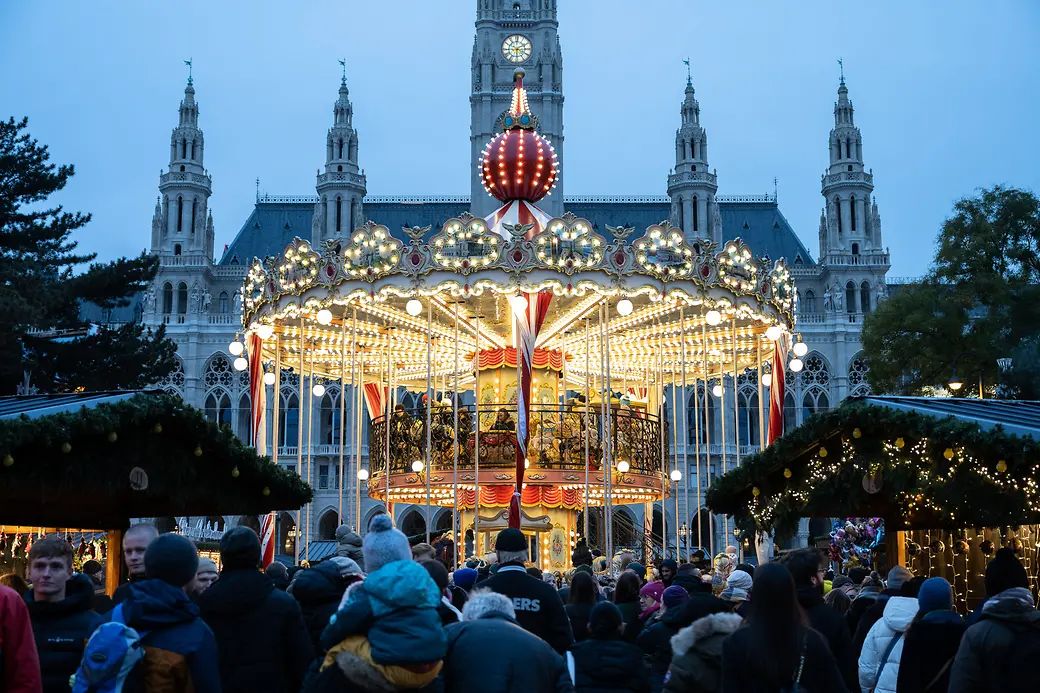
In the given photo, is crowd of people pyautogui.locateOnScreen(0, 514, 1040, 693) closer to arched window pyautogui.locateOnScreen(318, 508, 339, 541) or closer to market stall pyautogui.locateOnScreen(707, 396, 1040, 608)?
market stall pyautogui.locateOnScreen(707, 396, 1040, 608)

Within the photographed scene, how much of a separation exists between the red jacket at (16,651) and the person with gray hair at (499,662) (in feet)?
4.72

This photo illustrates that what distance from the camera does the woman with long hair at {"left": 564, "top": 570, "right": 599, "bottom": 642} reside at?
723cm

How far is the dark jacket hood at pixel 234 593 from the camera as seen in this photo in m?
5.27

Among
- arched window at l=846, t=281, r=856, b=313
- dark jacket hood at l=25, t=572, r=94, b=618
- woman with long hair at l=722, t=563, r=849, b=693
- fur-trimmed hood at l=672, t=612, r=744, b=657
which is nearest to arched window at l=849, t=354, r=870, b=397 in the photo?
arched window at l=846, t=281, r=856, b=313

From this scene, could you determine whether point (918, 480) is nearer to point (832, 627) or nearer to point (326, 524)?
point (832, 627)

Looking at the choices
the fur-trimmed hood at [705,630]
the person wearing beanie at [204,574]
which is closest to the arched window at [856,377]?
the person wearing beanie at [204,574]

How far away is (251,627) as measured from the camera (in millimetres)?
5289

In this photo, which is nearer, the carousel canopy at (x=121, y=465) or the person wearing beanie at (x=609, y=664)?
the person wearing beanie at (x=609, y=664)

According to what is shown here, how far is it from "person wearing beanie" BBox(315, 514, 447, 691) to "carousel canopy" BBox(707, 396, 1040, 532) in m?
5.54

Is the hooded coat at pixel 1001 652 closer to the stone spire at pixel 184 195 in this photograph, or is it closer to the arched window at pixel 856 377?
the arched window at pixel 856 377

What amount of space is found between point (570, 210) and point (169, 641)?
64274 millimetres

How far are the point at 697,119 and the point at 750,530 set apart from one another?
50.2 metres

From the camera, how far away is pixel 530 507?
59.6 ft

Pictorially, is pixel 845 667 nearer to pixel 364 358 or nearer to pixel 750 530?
pixel 750 530
